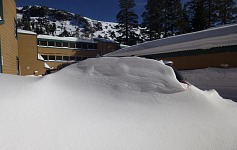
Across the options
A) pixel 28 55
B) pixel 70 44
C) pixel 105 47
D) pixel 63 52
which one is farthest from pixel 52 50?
pixel 105 47

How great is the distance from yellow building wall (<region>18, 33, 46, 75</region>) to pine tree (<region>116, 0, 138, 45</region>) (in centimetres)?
2503

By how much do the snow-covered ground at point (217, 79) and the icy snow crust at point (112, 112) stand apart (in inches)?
304

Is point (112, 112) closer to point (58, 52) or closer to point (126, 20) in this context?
point (58, 52)

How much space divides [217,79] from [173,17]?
30.3m

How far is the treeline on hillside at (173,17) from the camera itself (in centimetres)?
3391

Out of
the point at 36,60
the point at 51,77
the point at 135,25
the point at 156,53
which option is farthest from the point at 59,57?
the point at 51,77

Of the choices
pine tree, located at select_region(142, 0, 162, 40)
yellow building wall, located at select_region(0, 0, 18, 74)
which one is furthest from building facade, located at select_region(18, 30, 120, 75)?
yellow building wall, located at select_region(0, 0, 18, 74)

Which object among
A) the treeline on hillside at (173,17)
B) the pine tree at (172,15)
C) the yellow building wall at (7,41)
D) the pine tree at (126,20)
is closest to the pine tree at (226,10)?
the treeline on hillside at (173,17)

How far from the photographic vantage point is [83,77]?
9.04 ft

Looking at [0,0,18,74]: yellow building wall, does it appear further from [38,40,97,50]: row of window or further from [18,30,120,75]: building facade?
[38,40,97,50]: row of window

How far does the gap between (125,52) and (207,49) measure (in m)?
7.96

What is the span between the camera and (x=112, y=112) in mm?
2254

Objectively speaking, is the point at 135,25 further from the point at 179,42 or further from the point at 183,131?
the point at 183,131

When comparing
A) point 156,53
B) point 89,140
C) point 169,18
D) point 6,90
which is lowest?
point 89,140
